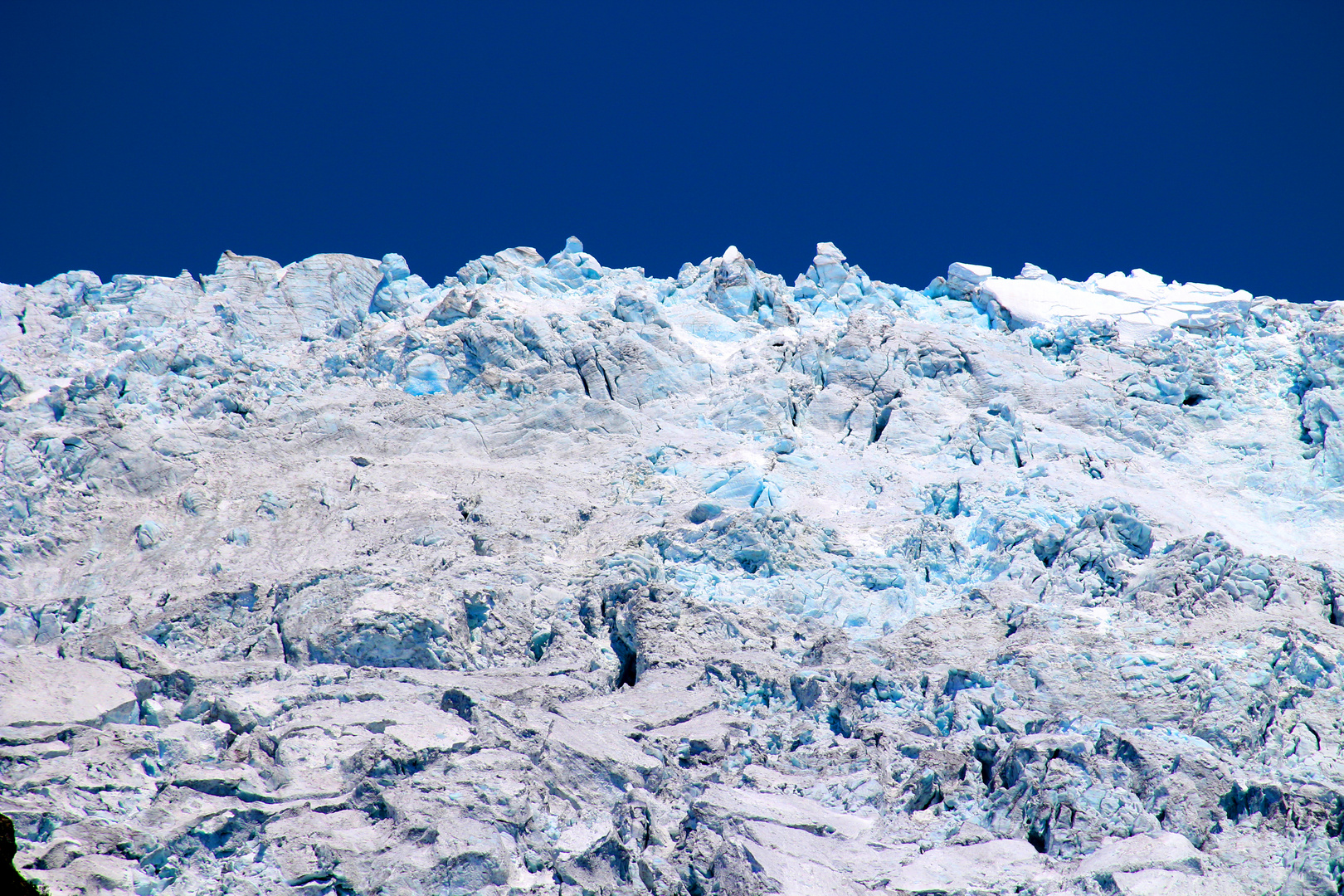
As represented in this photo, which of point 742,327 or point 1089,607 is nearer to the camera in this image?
point 1089,607

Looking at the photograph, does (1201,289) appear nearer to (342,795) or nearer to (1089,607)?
(1089,607)

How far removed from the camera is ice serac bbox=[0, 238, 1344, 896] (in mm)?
19562

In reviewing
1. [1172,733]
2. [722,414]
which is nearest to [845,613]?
[1172,733]

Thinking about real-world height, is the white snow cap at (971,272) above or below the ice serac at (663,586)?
→ above

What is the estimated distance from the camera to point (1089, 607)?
2655 cm

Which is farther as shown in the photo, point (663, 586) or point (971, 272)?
point (971, 272)

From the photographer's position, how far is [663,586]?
2712cm

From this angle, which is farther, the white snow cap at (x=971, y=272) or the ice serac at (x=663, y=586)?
the white snow cap at (x=971, y=272)

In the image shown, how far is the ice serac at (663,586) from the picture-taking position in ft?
64.2

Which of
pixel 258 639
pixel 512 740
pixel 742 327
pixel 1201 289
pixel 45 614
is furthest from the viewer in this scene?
pixel 1201 289

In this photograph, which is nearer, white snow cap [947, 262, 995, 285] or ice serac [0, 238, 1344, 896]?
ice serac [0, 238, 1344, 896]

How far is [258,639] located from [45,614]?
5.89 meters

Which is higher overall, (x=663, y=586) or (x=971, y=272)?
(x=971, y=272)

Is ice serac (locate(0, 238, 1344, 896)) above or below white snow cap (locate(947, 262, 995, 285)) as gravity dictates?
below
